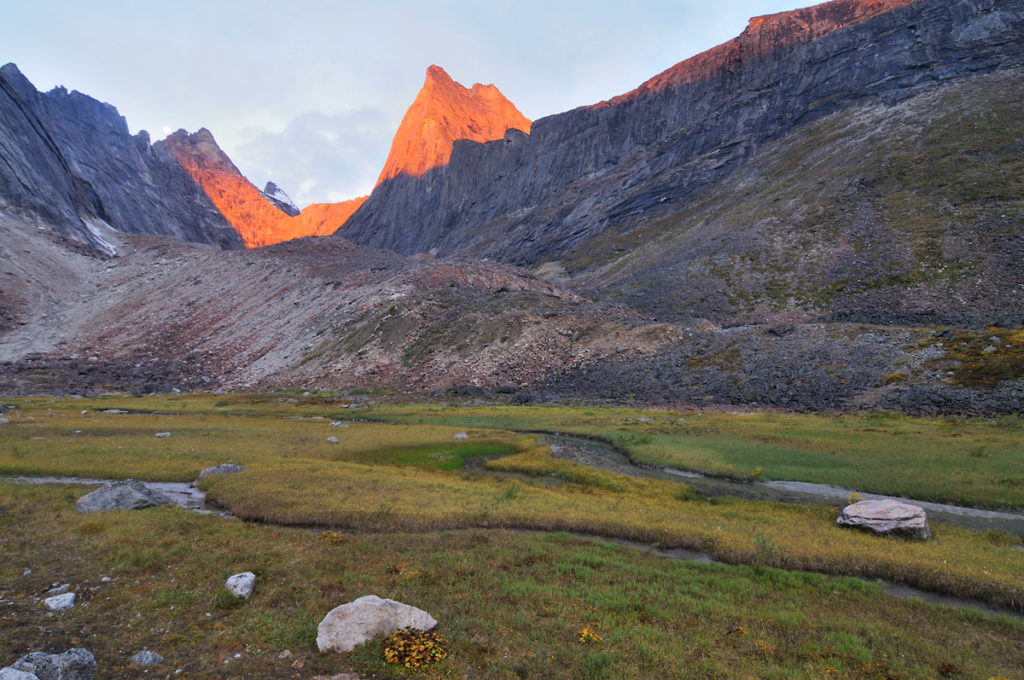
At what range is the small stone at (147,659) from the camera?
10.5 meters

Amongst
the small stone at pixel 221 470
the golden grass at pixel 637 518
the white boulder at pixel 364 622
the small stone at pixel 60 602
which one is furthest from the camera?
the small stone at pixel 221 470

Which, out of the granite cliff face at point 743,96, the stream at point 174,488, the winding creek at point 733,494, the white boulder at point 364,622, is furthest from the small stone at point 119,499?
the granite cliff face at point 743,96

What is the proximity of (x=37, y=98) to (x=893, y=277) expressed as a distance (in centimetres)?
23556

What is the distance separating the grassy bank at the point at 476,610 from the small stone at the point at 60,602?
26 cm

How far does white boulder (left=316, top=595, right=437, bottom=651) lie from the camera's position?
36.4 ft

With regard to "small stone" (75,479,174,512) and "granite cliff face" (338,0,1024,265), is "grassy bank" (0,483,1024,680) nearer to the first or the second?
"small stone" (75,479,174,512)

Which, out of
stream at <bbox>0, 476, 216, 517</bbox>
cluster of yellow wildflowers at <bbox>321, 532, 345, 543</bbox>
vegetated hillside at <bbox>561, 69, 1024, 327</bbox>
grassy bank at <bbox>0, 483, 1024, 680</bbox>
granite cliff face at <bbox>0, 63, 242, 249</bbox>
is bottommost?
stream at <bbox>0, 476, 216, 517</bbox>

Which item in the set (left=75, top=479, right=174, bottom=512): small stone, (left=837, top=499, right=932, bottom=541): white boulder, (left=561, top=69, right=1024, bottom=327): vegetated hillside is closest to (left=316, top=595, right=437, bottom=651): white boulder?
(left=75, top=479, right=174, bottom=512): small stone

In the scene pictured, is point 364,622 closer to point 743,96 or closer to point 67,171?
point 743,96

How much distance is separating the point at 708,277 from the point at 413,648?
9327 centimetres

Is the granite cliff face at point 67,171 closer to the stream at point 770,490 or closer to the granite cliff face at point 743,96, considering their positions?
the granite cliff face at point 743,96

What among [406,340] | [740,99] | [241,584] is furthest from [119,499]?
[740,99]

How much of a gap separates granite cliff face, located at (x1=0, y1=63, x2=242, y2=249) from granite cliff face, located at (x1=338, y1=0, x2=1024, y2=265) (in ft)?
383

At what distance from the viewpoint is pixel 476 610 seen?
13.0m
